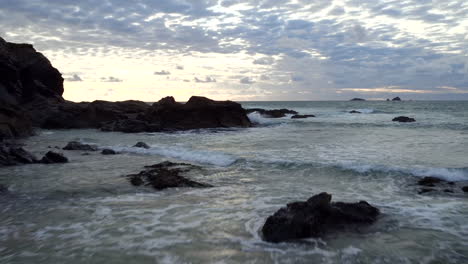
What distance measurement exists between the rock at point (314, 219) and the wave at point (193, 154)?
20.8 ft

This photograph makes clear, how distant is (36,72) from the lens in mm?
33625

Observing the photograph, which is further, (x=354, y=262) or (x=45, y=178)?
(x=45, y=178)

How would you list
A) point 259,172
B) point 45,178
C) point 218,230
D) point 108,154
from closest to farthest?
point 218,230, point 45,178, point 259,172, point 108,154

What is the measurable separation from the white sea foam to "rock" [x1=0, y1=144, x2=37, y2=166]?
3866 mm

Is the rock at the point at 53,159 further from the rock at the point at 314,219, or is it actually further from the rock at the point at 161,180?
the rock at the point at 314,219

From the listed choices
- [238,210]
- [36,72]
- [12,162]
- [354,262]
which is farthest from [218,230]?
[36,72]

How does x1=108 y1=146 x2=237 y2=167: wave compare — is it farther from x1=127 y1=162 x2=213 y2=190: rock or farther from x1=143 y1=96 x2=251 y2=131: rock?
x1=143 y1=96 x2=251 y2=131: rock

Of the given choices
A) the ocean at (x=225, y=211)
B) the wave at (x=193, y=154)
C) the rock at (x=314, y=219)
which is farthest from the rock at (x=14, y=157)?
Answer: the rock at (x=314, y=219)

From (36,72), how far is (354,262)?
118ft

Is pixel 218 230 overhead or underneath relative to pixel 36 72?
underneath

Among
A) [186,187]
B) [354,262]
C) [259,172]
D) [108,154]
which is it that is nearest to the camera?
[354,262]

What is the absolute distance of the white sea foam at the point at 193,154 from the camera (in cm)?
1266

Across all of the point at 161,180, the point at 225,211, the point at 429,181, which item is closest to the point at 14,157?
the point at 161,180

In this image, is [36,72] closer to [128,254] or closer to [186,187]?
[186,187]
